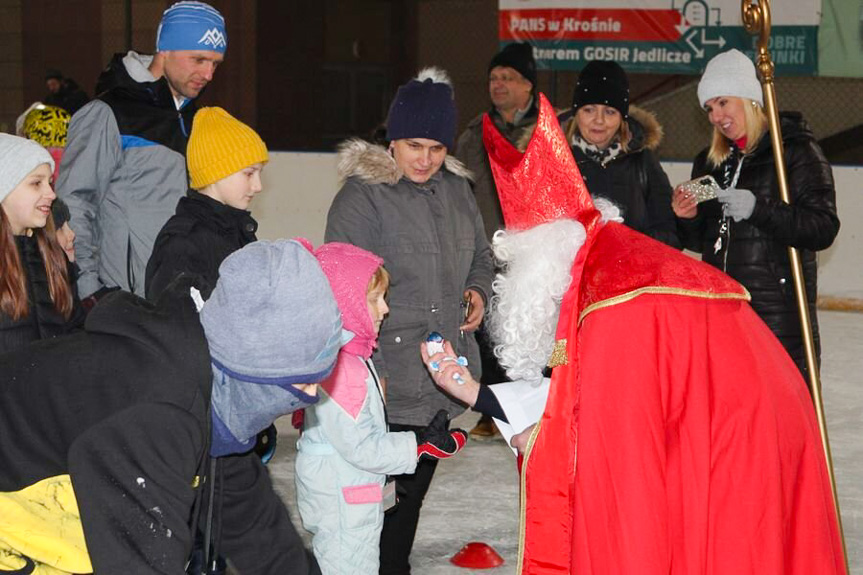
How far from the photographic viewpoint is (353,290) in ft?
10.2

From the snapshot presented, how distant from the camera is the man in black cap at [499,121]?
5840 millimetres

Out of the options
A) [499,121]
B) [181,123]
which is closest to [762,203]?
[181,123]

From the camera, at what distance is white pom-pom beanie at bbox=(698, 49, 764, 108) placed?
4.02 m

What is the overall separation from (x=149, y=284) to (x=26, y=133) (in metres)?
2.45

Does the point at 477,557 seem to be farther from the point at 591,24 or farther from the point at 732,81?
the point at 591,24

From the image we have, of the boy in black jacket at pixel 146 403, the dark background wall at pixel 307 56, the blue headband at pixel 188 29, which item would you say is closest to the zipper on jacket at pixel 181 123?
the blue headband at pixel 188 29

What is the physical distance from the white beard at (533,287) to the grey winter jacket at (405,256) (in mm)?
883

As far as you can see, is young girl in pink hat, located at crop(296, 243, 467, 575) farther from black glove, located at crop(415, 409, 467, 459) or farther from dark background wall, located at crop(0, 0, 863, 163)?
dark background wall, located at crop(0, 0, 863, 163)

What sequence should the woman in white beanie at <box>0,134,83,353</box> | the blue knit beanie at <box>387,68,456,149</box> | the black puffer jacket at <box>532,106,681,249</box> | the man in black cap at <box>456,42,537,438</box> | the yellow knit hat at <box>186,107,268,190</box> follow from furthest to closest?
the man in black cap at <box>456,42,537,438</box>
the black puffer jacket at <box>532,106,681,249</box>
the blue knit beanie at <box>387,68,456,149</box>
the yellow knit hat at <box>186,107,268,190</box>
the woman in white beanie at <box>0,134,83,353</box>

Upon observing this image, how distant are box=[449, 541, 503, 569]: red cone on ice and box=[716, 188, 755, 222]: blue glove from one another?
1.41m

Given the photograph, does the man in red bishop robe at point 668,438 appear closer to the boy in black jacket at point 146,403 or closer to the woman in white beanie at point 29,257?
the boy in black jacket at point 146,403

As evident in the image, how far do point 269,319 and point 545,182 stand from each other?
38.8 inches

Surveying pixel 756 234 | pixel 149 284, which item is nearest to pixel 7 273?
pixel 149 284

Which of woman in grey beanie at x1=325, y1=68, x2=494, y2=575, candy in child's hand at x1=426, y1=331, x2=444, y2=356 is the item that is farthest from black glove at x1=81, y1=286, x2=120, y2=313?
candy in child's hand at x1=426, y1=331, x2=444, y2=356
